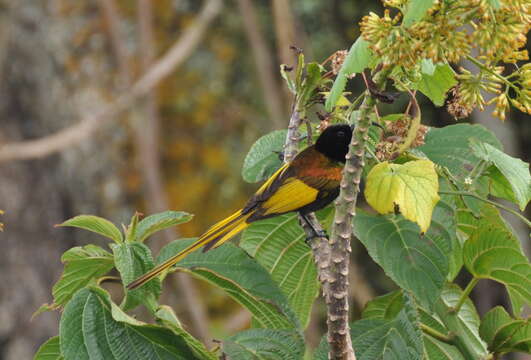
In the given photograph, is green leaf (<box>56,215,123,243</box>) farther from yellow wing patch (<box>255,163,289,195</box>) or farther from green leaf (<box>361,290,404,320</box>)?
green leaf (<box>361,290,404,320</box>)

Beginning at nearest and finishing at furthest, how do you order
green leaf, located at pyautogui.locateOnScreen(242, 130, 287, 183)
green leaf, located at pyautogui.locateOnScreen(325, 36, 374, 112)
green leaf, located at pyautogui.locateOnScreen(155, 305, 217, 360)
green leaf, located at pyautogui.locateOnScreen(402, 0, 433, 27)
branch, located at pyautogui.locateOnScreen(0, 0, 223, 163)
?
green leaf, located at pyautogui.locateOnScreen(402, 0, 433, 27)
green leaf, located at pyautogui.locateOnScreen(325, 36, 374, 112)
green leaf, located at pyautogui.locateOnScreen(155, 305, 217, 360)
green leaf, located at pyautogui.locateOnScreen(242, 130, 287, 183)
branch, located at pyautogui.locateOnScreen(0, 0, 223, 163)

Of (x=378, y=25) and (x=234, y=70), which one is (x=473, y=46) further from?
(x=234, y=70)

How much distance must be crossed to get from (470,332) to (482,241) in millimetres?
167

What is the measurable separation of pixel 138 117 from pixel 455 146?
16.4ft

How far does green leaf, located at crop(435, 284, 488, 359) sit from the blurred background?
4514mm

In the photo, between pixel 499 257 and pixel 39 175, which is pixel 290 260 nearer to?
pixel 499 257

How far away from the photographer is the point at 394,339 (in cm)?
122

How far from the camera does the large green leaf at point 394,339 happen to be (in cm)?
121

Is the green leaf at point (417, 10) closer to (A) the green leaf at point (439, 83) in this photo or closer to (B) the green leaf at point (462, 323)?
(A) the green leaf at point (439, 83)

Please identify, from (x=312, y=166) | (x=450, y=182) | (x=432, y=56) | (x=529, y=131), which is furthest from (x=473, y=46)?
(x=529, y=131)

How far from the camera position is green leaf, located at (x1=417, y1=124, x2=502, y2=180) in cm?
130

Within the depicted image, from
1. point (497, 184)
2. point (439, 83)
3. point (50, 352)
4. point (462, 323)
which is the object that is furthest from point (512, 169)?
point (50, 352)

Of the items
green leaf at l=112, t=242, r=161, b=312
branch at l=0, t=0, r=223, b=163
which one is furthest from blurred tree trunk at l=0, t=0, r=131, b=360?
green leaf at l=112, t=242, r=161, b=312

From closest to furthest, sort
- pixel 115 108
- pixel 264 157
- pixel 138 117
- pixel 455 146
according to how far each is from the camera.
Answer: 1. pixel 455 146
2. pixel 264 157
3. pixel 115 108
4. pixel 138 117
